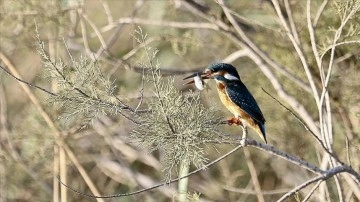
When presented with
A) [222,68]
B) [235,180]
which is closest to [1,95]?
[235,180]

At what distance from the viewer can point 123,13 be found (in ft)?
16.3

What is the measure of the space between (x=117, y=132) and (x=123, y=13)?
0.90 m

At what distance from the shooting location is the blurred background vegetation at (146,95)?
3.72m

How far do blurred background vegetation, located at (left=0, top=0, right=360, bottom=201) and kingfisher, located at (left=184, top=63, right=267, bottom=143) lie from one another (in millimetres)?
776

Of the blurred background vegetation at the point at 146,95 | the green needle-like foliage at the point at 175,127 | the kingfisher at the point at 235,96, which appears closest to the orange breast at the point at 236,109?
the kingfisher at the point at 235,96

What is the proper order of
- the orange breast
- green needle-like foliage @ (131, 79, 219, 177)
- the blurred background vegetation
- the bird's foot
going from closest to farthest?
green needle-like foliage @ (131, 79, 219, 177) < the bird's foot < the orange breast < the blurred background vegetation

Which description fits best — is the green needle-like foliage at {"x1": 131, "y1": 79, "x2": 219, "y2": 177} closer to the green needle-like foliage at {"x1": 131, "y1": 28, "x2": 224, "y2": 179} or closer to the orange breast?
the green needle-like foliage at {"x1": 131, "y1": 28, "x2": 224, "y2": 179}

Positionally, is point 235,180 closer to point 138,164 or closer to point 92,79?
point 138,164

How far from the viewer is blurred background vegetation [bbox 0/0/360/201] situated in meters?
3.72

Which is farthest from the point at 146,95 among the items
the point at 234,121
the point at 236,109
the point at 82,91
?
the point at 82,91

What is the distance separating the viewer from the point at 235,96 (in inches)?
99.9

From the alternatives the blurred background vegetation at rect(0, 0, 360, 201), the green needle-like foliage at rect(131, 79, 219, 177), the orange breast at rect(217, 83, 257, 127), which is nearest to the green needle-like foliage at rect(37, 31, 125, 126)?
the green needle-like foliage at rect(131, 79, 219, 177)

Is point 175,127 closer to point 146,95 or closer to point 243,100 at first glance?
point 243,100

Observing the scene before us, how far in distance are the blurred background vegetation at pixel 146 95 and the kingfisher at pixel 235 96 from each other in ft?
2.54
